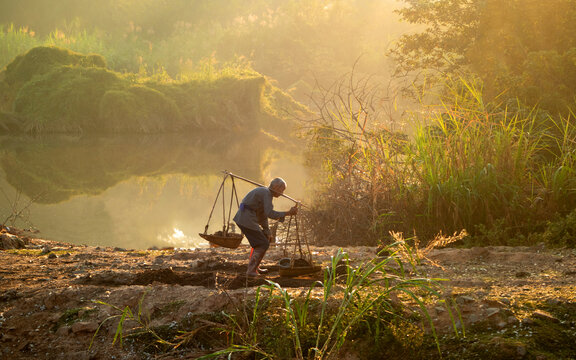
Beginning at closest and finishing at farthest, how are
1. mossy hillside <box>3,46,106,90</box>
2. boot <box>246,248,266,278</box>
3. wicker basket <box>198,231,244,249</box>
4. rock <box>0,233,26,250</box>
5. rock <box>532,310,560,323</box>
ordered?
rock <box>532,310,560,323</box> → boot <box>246,248,266,278</box> → wicker basket <box>198,231,244,249</box> → rock <box>0,233,26,250</box> → mossy hillside <box>3,46,106,90</box>

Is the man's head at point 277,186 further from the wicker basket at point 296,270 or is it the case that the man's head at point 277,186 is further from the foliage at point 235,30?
the foliage at point 235,30

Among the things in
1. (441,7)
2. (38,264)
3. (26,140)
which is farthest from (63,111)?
(38,264)

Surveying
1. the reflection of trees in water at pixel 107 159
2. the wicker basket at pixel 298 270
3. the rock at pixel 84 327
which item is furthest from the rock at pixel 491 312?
the reflection of trees in water at pixel 107 159

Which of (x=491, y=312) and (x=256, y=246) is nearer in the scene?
(x=491, y=312)

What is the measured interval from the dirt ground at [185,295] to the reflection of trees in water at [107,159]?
794 centimetres

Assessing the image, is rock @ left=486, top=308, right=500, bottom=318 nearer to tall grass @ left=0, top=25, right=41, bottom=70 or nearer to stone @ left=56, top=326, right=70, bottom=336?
stone @ left=56, top=326, right=70, bottom=336

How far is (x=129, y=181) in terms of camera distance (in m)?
16.0

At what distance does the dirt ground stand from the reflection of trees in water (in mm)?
7938

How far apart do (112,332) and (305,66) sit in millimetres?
41500

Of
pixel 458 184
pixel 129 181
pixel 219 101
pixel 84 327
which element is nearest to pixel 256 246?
pixel 84 327

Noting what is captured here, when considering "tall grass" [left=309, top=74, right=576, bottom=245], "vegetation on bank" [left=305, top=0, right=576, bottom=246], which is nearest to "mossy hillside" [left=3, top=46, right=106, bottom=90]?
"vegetation on bank" [left=305, top=0, right=576, bottom=246]

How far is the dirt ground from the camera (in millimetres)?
3379

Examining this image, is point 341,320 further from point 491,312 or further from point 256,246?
point 256,246

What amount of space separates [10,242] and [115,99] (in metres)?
19.7
